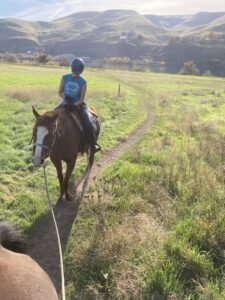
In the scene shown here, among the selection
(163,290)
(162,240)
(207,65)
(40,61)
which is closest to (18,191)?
(162,240)

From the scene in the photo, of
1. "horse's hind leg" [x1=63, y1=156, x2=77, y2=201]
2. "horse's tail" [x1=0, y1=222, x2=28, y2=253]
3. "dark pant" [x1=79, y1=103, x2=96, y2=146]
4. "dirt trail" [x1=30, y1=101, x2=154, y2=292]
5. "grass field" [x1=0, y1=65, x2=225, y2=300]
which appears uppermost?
"dark pant" [x1=79, y1=103, x2=96, y2=146]

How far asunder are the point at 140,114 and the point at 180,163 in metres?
11.7

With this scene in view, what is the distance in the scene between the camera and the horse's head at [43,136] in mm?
6910

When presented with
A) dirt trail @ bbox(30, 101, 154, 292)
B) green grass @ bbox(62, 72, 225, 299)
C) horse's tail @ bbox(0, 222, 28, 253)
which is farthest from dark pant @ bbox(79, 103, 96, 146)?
horse's tail @ bbox(0, 222, 28, 253)

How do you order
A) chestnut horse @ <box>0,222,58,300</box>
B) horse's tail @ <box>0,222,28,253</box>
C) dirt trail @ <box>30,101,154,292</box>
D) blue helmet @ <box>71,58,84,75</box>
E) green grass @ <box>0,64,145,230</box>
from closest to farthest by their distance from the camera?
chestnut horse @ <box>0,222,58,300</box>, horse's tail @ <box>0,222,28,253</box>, dirt trail @ <box>30,101,154,292</box>, green grass @ <box>0,64,145,230</box>, blue helmet @ <box>71,58,84,75</box>

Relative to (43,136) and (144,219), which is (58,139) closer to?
(43,136)

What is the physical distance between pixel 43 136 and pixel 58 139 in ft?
2.83

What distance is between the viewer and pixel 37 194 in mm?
9023

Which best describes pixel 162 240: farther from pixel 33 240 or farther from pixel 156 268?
pixel 33 240

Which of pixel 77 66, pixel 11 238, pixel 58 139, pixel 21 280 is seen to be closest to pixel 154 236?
pixel 58 139

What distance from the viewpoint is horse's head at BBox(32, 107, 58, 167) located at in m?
6.91

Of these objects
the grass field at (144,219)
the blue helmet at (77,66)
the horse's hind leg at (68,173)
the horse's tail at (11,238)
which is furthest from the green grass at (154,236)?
the blue helmet at (77,66)

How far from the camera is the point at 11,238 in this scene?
3.99 m

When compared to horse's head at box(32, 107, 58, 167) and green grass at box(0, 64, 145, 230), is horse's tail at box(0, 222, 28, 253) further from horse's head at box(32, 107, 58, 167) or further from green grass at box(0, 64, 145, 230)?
green grass at box(0, 64, 145, 230)
